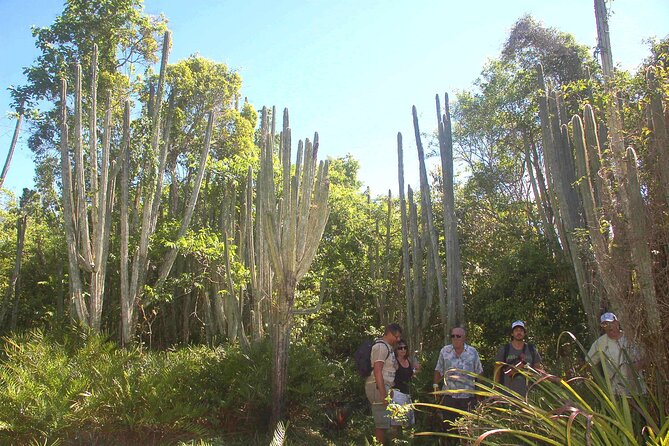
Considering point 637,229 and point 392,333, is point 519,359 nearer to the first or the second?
point 392,333

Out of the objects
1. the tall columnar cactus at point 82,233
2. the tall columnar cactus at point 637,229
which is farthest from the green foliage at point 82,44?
the tall columnar cactus at point 637,229

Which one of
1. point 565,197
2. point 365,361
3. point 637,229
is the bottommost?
point 365,361

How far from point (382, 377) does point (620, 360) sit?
218 cm

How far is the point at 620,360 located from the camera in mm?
3822

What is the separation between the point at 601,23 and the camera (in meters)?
10.4

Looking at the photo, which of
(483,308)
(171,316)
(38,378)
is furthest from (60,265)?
(483,308)

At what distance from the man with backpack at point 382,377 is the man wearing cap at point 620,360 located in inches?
74.4

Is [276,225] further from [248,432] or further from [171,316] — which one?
[171,316]

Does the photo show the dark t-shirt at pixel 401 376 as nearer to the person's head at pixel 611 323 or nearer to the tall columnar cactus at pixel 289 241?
the tall columnar cactus at pixel 289 241

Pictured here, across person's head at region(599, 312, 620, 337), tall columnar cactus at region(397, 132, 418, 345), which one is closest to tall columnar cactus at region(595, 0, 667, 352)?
person's head at region(599, 312, 620, 337)

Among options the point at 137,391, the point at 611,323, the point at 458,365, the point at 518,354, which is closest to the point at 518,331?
the point at 518,354

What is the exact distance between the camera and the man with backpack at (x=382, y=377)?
516cm

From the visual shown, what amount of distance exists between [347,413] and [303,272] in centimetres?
215

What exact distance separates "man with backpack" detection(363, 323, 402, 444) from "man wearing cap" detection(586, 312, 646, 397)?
1889 mm
